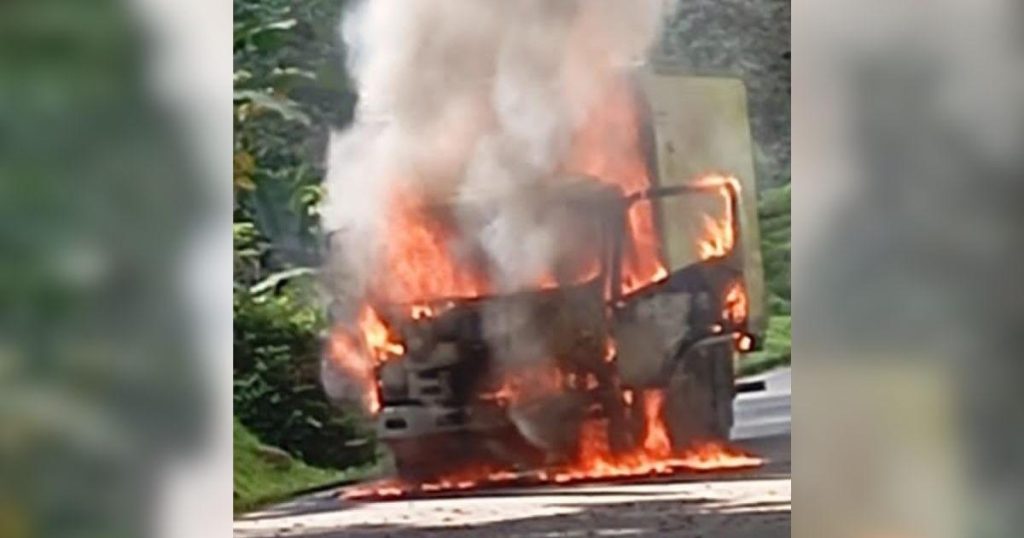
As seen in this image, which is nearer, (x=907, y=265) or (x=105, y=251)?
(x=105, y=251)

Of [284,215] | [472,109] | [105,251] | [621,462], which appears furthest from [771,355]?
[105,251]

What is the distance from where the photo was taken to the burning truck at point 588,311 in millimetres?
1133

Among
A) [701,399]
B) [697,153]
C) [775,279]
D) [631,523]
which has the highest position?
[697,153]

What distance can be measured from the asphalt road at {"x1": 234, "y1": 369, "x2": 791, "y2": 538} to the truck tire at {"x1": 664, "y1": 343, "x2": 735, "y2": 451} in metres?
0.02

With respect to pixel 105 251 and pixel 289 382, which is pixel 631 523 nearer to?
pixel 289 382

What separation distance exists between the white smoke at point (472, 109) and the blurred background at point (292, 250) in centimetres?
3

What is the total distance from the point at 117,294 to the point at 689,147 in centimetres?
50

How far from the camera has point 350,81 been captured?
1115 millimetres

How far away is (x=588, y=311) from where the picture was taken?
116 centimetres

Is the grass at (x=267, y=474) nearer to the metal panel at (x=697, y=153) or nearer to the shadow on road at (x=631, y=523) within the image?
the shadow on road at (x=631, y=523)

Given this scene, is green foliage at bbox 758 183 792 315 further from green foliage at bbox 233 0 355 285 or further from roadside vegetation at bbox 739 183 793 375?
green foliage at bbox 233 0 355 285

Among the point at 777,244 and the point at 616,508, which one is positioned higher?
the point at 777,244

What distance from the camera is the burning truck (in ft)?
3.72

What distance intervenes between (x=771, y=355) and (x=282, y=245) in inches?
17.3
